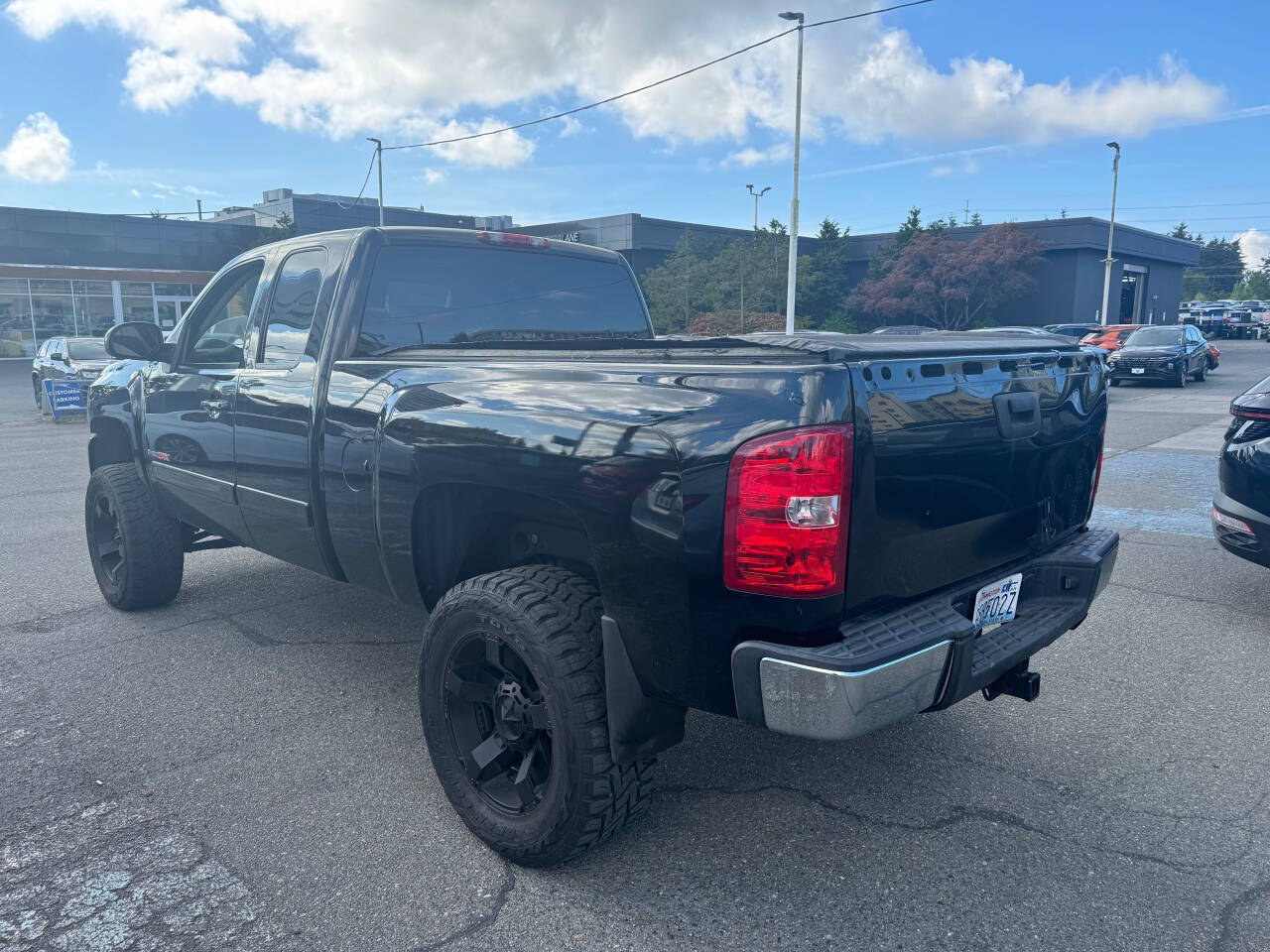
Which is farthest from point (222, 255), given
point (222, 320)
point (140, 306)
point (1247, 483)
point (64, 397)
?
point (1247, 483)

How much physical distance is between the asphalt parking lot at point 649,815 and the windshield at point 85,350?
16065 millimetres

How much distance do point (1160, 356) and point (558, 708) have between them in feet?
83.1

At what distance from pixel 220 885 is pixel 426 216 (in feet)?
157

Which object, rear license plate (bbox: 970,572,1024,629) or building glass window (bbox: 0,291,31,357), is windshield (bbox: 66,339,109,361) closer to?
rear license plate (bbox: 970,572,1024,629)

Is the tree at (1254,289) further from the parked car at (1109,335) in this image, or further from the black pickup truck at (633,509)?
the black pickup truck at (633,509)

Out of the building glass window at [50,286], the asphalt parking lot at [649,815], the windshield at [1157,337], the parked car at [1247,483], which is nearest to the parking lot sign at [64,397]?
the asphalt parking lot at [649,815]

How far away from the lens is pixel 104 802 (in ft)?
10.9

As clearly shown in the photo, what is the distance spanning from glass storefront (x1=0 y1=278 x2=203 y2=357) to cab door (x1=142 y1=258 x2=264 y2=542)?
35547 millimetres

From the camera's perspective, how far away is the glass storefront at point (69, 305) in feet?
122

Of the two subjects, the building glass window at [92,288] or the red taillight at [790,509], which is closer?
the red taillight at [790,509]

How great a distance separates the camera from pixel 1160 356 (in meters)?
23.8

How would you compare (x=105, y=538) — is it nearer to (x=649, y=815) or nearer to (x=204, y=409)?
(x=204, y=409)

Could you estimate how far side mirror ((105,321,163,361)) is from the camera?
4984mm

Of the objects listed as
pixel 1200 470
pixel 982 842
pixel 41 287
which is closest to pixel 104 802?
pixel 982 842
